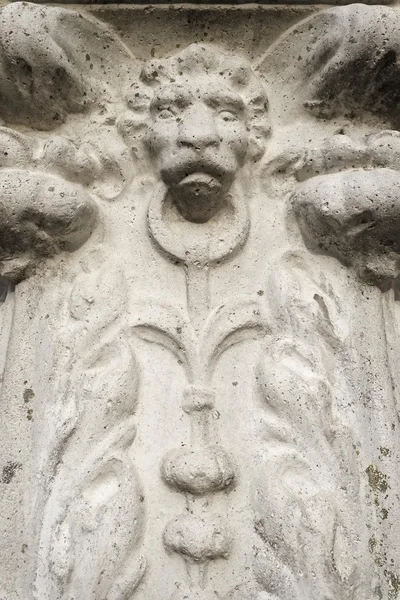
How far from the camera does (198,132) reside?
1.15 metres

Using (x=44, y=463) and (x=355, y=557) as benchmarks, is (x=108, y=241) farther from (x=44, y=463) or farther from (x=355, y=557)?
(x=355, y=557)

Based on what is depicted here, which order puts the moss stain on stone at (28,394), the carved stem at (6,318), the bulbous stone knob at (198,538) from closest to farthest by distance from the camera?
the bulbous stone knob at (198,538) < the moss stain on stone at (28,394) < the carved stem at (6,318)

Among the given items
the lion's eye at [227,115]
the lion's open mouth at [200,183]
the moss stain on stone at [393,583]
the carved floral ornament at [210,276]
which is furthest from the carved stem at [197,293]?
the moss stain on stone at [393,583]

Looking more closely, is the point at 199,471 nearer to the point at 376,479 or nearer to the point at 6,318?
the point at 376,479

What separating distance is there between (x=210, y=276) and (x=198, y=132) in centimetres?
27

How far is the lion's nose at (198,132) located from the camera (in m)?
1.15

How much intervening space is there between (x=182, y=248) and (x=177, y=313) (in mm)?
133

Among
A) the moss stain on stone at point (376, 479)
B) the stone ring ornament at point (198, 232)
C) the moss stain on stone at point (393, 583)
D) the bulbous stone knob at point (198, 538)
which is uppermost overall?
the stone ring ornament at point (198, 232)

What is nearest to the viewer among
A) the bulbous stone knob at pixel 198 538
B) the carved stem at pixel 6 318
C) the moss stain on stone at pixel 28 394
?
the bulbous stone knob at pixel 198 538

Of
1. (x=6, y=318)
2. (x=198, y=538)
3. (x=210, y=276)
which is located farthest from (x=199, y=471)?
(x=6, y=318)

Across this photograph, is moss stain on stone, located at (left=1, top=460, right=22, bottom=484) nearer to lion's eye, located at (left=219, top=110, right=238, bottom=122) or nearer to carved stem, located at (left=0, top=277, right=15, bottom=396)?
carved stem, located at (left=0, top=277, right=15, bottom=396)

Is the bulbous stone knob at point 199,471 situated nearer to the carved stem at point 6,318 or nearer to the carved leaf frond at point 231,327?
the carved leaf frond at point 231,327

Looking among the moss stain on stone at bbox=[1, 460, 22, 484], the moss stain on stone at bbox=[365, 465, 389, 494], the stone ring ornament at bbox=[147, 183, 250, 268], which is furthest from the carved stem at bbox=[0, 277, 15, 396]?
the moss stain on stone at bbox=[365, 465, 389, 494]

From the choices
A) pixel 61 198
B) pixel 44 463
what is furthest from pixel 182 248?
pixel 44 463
